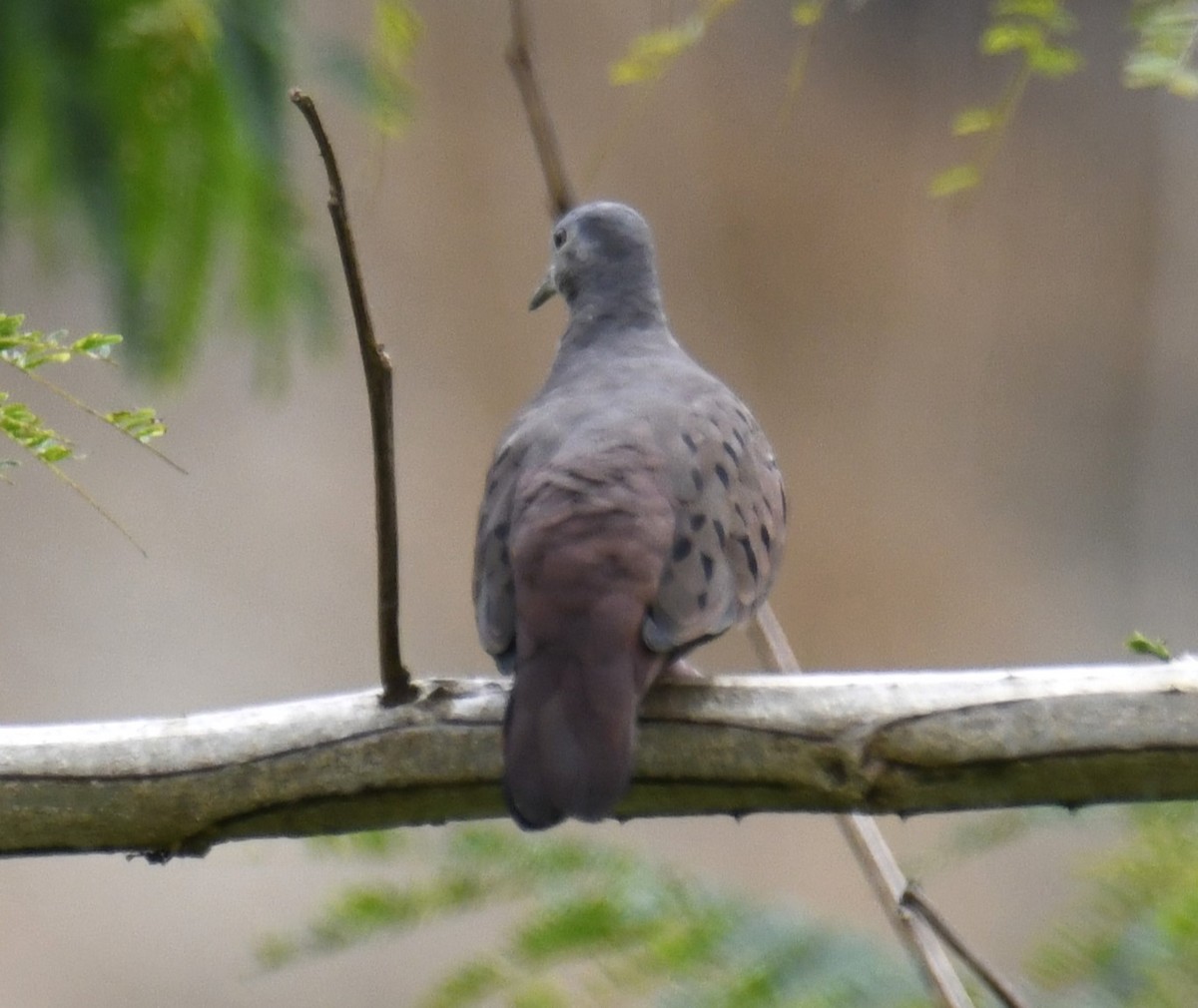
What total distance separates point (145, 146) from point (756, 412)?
10.4 feet

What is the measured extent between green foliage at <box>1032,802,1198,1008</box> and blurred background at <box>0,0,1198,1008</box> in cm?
252

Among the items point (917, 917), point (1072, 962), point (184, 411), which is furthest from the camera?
point (184, 411)

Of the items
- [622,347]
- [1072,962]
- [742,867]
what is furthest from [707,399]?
[742,867]

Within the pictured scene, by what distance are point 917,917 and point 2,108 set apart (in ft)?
4.21

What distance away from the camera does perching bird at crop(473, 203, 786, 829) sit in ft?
4.41

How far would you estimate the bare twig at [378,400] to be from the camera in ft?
3.72

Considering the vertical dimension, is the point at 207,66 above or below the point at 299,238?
above

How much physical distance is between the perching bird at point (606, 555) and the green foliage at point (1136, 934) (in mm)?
571

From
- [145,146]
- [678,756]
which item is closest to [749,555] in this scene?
[678,756]

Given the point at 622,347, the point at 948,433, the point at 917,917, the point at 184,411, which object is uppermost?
the point at 622,347

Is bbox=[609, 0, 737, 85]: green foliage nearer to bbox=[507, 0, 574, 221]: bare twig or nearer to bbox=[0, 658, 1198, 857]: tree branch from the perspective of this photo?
bbox=[507, 0, 574, 221]: bare twig

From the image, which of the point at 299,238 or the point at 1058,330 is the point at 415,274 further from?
the point at 299,238

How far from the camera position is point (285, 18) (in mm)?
1965

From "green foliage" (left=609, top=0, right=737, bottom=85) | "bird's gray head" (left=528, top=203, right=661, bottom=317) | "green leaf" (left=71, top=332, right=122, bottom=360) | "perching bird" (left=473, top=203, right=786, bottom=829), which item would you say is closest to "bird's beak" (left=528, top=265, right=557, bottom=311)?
"bird's gray head" (left=528, top=203, right=661, bottom=317)
